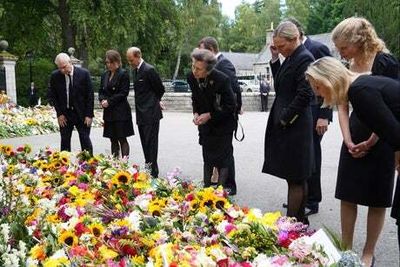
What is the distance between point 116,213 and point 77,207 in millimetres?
268

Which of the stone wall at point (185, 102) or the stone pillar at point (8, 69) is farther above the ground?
the stone pillar at point (8, 69)

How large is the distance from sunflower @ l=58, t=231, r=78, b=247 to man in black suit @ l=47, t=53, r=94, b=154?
4.68 m

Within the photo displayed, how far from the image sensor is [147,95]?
742 centimetres

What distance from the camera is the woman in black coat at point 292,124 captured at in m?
4.41

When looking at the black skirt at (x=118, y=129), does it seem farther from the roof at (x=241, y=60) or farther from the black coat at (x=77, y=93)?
the roof at (x=241, y=60)

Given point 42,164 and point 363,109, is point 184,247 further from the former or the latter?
point 42,164

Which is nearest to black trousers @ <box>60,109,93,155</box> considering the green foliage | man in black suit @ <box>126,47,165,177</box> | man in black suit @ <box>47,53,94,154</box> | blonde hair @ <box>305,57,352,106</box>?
man in black suit @ <box>47,53,94,154</box>

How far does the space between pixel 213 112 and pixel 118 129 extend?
8.04ft

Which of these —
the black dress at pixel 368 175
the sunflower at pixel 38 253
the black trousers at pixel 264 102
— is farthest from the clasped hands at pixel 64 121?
the black trousers at pixel 264 102

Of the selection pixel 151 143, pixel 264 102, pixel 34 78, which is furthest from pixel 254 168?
pixel 34 78

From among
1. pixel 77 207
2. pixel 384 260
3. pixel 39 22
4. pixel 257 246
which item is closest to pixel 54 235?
pixel 77 207

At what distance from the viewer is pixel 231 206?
140 inches

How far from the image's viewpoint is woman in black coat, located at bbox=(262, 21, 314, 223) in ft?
14.5

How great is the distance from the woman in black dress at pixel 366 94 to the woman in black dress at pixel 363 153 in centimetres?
17
